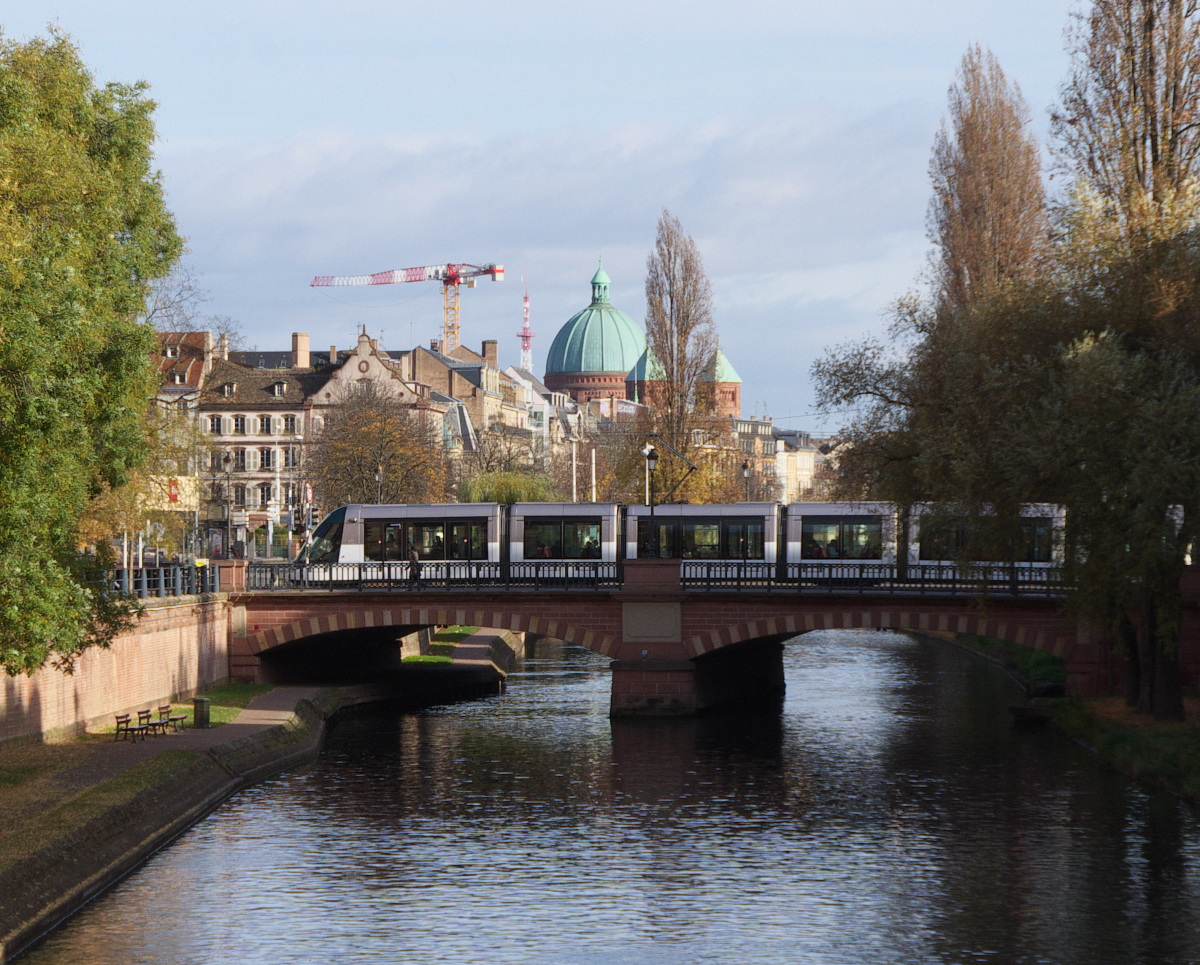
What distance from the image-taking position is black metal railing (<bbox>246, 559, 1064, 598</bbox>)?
54469 mm

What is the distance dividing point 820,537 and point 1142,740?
795 inches

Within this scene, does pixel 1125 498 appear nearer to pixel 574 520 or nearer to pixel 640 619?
pixel 640 619

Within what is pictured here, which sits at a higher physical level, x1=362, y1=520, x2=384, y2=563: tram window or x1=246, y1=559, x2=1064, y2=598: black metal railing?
x1=362, y1=520, x2=384, y2=563: tram window

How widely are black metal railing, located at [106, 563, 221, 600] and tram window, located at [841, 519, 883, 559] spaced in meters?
23.5

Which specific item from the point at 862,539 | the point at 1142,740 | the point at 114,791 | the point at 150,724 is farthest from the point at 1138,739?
the point at 150,724

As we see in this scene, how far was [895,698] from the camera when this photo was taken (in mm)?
63000

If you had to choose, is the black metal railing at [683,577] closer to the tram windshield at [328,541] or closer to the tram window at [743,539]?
the tram window at [743,539]

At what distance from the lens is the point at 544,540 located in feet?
205

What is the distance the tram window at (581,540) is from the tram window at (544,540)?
0.78 ft

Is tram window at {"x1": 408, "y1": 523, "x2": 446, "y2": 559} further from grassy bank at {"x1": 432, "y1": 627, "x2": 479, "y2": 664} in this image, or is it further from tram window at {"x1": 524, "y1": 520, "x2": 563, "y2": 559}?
grassy bank at {"x1": 432, "y1": 627, "x2": 479, "y2": 664}

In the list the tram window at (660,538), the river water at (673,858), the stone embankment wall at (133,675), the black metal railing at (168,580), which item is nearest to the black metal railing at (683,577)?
the tram window at (660,538)

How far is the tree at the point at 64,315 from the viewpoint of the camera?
26.1 m

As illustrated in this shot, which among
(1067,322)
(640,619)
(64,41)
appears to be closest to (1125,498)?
(1067,322)

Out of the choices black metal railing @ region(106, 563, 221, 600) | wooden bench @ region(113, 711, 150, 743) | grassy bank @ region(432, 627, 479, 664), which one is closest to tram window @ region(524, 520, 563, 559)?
black metal railing @ region(106, 563, 221, 600)
